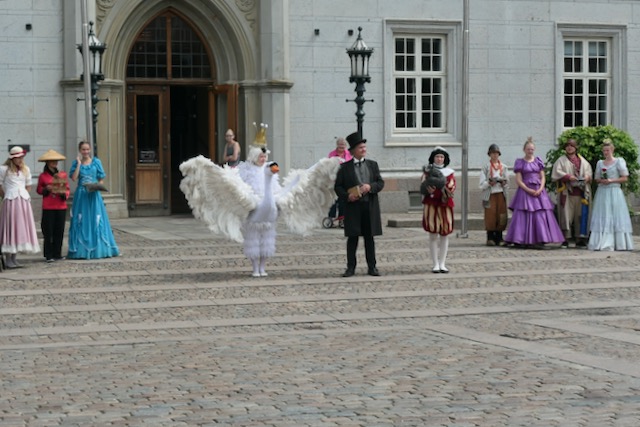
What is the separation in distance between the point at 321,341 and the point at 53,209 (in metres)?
8.85

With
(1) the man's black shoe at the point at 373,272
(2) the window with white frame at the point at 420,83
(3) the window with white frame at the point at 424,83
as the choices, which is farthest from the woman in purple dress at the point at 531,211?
(2) the window with white frame at the point at 420,83

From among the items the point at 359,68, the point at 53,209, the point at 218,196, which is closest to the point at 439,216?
the point at 218,196

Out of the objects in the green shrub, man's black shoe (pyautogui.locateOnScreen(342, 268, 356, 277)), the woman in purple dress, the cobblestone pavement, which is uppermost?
the green shrub

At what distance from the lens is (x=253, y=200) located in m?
17.5

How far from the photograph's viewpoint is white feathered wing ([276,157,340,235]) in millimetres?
17641

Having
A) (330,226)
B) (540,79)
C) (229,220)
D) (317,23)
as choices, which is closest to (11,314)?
(229,220)

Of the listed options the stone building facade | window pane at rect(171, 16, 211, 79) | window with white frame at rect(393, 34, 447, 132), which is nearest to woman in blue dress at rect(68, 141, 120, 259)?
the stone building facade

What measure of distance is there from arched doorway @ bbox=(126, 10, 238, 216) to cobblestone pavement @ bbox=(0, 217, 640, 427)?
7609 millimetres

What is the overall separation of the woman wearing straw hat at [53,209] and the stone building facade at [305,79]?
6.21 metres

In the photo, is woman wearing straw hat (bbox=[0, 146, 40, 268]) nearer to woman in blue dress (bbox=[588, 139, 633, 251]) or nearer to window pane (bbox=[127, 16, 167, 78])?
woman in blue dress (bbox=[588, 139, 633, 251])

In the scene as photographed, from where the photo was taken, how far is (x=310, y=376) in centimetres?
1031

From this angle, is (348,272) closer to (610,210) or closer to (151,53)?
(610,210)

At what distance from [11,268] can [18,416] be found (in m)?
10.4

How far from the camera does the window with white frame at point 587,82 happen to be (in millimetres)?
30625
